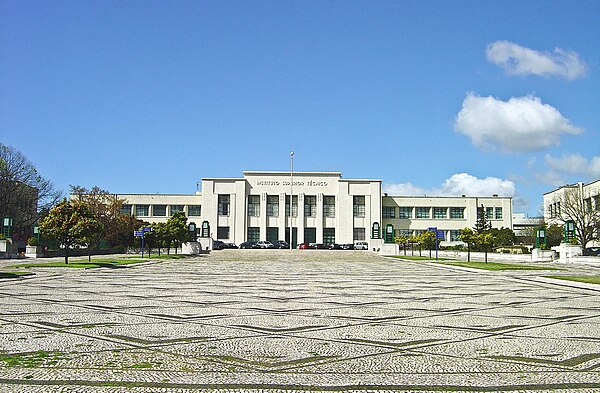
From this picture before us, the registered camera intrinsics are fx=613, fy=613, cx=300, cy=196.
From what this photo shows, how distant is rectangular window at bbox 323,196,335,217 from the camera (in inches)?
3733

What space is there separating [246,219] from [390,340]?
84.8 metres

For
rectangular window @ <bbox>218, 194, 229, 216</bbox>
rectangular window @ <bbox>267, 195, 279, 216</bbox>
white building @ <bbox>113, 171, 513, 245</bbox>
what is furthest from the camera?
rectangular window @ <bbox>267, 195, 279, 216</bbox>

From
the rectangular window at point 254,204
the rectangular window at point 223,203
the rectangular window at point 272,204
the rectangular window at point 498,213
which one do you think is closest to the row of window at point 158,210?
the rectangular window at point 223,203

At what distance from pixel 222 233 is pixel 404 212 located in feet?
98.3

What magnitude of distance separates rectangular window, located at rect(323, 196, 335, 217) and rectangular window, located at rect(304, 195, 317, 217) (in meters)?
1.53

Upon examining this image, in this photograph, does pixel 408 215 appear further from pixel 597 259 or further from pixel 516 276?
pixel 516 276

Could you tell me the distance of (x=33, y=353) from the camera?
7738 millimetres

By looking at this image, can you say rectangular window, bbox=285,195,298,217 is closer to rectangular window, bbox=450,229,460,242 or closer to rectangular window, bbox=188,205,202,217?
rectangular window, bbox=188,205,202,217

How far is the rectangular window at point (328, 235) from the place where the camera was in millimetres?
94812

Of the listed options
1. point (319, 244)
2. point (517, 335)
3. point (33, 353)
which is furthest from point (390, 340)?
point (319, 244)

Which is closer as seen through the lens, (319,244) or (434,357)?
(434,357)

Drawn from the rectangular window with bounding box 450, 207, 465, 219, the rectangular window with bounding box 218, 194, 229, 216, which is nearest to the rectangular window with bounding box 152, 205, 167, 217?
the rectangular window with bounding box 218, 194, 229, 216

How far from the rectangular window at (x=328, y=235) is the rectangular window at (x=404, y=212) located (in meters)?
12.5

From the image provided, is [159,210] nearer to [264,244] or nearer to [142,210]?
[142,210]
